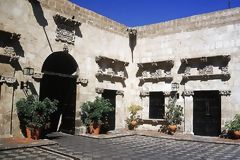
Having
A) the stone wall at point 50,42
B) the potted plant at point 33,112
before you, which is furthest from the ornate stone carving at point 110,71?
the potted plant at point 33,112

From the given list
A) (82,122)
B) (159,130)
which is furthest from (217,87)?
(82,122)

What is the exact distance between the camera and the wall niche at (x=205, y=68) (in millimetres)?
12336

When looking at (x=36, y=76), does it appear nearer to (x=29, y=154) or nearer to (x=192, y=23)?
(x=29, y=154)

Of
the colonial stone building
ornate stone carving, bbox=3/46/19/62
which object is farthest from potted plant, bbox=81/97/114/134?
ornate stone carving, bbox=3/46/19/62

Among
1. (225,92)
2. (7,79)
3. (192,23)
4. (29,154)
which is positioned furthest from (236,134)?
(7,79)

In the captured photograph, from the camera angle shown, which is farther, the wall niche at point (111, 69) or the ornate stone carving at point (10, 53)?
the wall niche at point (111, 69)

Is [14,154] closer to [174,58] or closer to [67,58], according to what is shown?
[67,58]

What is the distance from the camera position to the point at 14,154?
23.7 feet

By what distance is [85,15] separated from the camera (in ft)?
41.8

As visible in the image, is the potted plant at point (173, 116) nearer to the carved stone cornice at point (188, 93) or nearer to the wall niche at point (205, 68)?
the carved stone cornice at point (188, 93)

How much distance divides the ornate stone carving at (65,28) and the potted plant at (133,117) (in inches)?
186

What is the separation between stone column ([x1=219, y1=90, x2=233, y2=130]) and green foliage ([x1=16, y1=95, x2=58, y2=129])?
7.54 m

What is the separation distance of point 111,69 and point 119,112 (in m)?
2.34

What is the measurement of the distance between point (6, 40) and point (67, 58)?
10.0 ft
